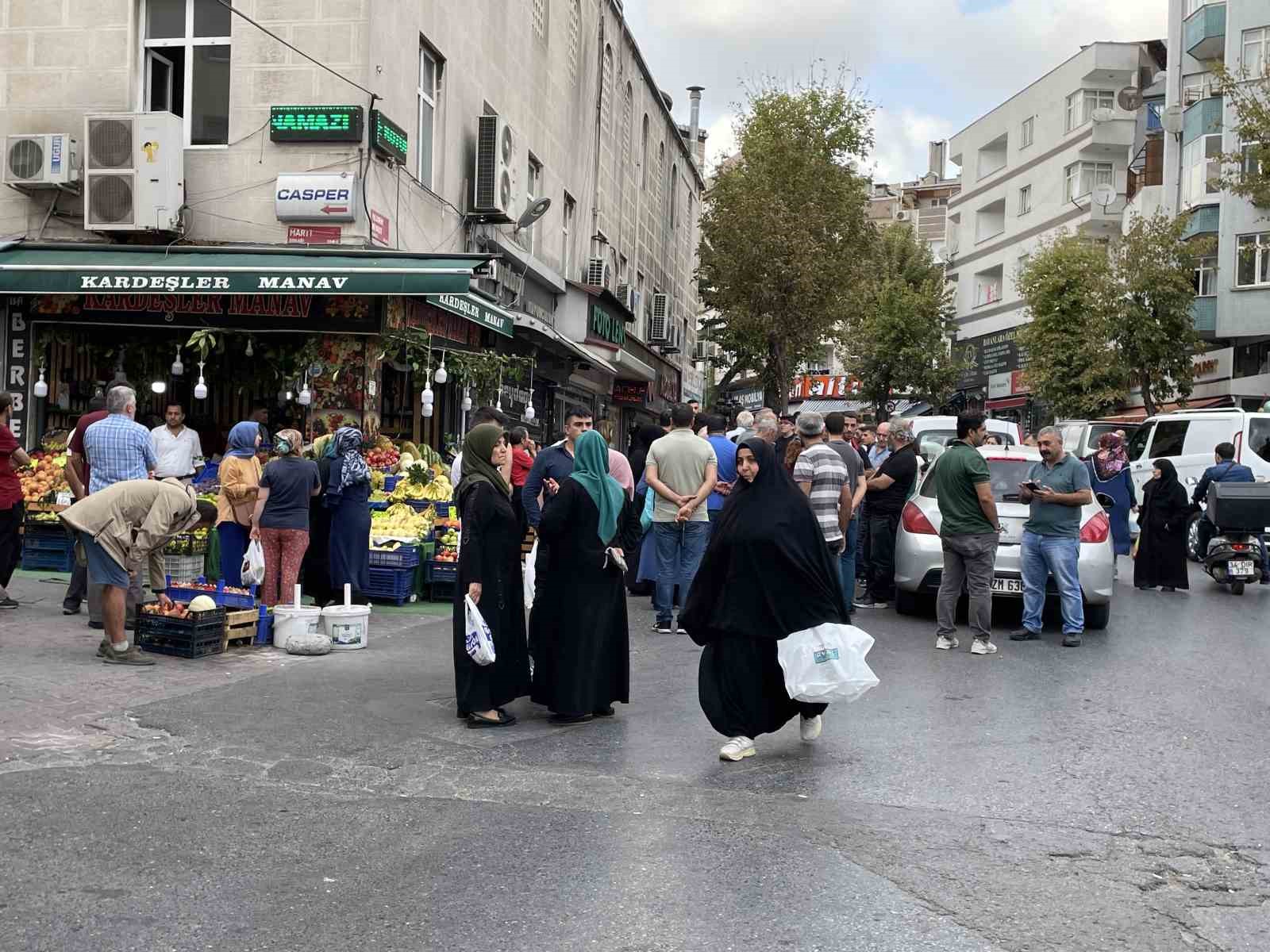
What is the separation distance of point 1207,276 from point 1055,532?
29.3 m

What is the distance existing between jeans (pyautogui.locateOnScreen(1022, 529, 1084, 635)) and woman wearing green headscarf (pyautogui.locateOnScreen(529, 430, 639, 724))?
481 centimetres

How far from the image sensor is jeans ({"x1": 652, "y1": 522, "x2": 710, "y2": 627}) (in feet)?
37.1

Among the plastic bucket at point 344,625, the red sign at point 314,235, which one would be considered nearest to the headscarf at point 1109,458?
the red sign at point 314,235

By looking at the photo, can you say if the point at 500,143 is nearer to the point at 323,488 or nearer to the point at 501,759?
the point at 323,488

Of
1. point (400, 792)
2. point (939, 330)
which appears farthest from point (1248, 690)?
point (939, 330)

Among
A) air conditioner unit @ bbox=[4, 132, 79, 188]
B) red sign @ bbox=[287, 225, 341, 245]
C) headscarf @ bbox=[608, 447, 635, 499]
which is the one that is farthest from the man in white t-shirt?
headscarf @ bbox=[608, 447, 635, 499]

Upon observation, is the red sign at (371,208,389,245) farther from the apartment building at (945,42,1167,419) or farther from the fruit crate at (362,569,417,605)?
the apartment building at (945,42,1167,419)

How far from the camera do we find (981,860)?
4996 mm

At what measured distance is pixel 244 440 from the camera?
1102 cm

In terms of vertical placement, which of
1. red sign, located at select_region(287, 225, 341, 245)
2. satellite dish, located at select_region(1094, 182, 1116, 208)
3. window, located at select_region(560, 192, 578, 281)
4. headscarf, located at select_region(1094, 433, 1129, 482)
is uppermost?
satellite dish, located at select_region(1094, 182, 1116, 208)

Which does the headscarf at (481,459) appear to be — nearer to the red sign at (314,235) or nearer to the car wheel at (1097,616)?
the car wheel at (1097,616)

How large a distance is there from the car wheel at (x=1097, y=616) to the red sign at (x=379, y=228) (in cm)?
872

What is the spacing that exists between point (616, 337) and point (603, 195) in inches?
125

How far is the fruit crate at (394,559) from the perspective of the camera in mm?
12562
